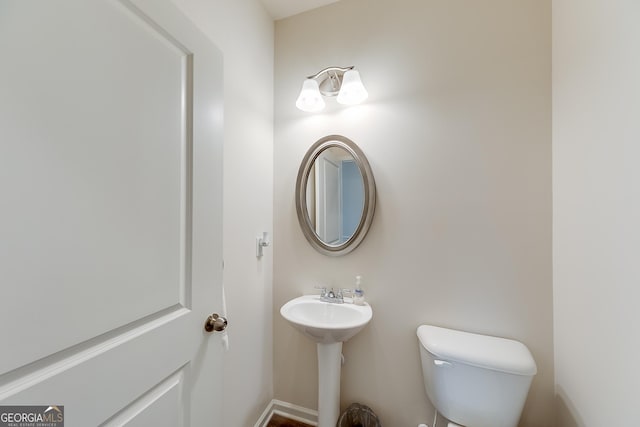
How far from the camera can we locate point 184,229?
2.61ft

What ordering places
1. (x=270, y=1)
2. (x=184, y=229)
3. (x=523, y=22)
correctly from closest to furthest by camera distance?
(x=184, y=229) → (x=523, y=22) → (x=270, y=1)

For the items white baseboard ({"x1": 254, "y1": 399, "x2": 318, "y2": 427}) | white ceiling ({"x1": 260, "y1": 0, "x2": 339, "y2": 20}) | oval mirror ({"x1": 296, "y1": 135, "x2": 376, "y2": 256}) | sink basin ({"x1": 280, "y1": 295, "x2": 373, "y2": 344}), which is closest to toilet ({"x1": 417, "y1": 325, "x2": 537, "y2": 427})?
sink basin ({"x1": 280, "y1": 295, "x2": 373, "y2": 344})

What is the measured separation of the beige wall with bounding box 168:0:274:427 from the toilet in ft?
3.02

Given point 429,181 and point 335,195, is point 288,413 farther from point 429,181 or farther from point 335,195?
point 429,181

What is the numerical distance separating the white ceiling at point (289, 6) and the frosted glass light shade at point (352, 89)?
0.56 m

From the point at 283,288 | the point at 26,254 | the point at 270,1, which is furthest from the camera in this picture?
the point at 283,288

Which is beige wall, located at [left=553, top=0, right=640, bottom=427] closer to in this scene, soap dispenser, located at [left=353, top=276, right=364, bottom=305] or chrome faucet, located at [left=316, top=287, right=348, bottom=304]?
soap dispenser, located at [left=353, top=276, right=364, bottom=305]

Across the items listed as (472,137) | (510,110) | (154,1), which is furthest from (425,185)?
(154,1)

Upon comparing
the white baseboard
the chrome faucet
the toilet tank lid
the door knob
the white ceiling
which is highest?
the white ceiling

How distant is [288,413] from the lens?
5.25 feet

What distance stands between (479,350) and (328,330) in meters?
0.65

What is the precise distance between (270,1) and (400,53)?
Answer: 854 mm

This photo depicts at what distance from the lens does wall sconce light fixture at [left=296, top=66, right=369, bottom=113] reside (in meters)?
1.37

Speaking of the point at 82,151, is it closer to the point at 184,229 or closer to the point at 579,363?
the point at 184,229
